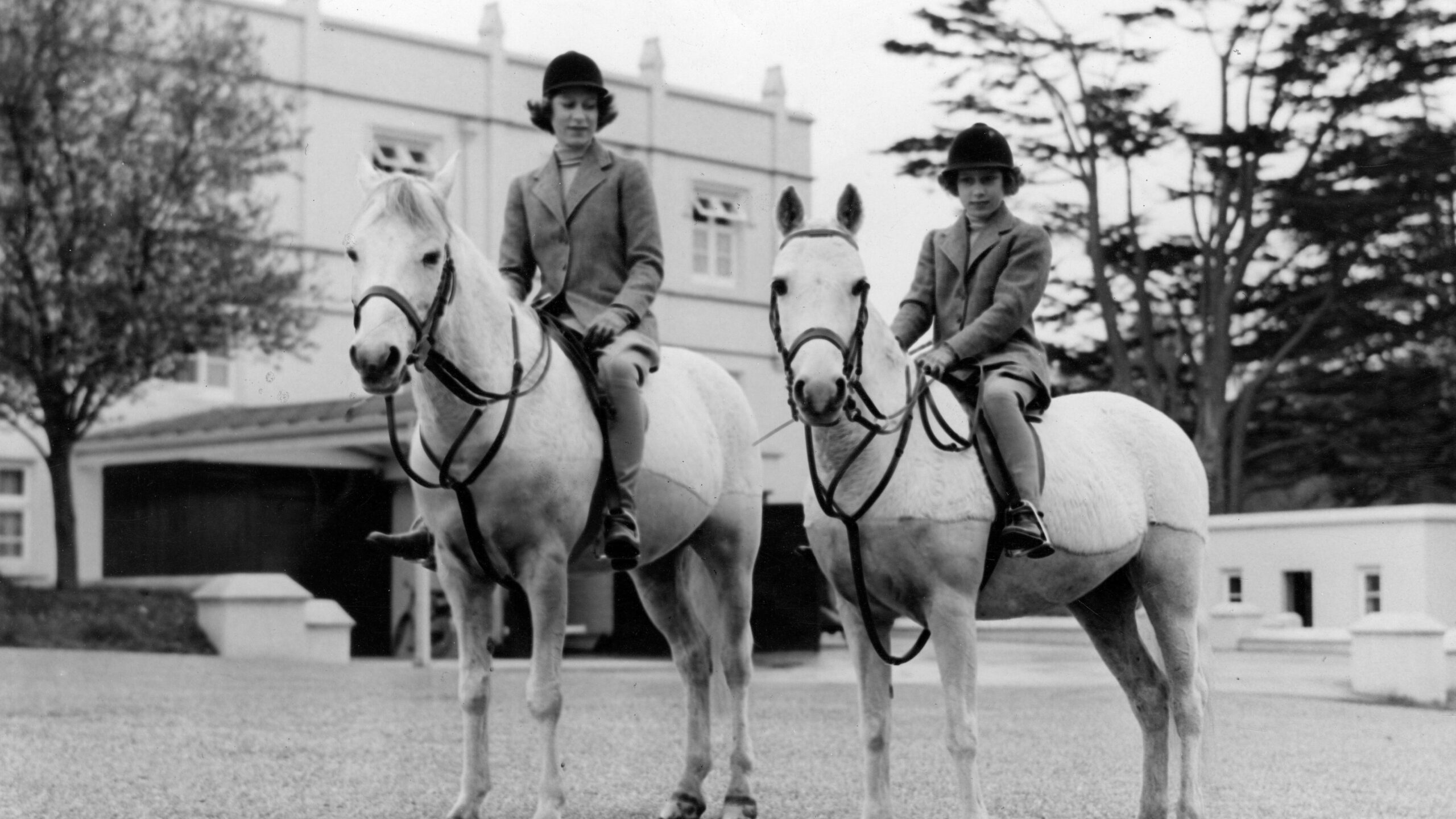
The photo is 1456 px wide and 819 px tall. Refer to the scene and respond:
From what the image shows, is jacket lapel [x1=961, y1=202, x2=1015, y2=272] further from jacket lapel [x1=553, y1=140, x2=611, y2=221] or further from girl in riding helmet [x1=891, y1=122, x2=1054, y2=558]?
jacket lapel [x1=553, y1=140, x2=611, y2=221]

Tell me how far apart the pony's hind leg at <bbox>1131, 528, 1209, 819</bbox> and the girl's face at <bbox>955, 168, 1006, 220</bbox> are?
4.99 feet

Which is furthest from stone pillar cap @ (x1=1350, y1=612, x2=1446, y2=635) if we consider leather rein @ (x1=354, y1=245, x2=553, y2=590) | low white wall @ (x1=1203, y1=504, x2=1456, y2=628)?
leather rein @ (x1=354, y1=245, x2=553, y2=590)

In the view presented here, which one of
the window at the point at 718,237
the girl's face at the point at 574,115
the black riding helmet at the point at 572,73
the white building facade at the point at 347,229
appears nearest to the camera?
the black riding helmet at the point at 572,73

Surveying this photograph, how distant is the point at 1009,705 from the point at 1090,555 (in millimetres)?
→ 10171

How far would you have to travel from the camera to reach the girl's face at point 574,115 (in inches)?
333

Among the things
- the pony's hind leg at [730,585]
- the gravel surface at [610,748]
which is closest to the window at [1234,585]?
the gravel surface at [610,748]

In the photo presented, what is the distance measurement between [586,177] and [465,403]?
1.57m

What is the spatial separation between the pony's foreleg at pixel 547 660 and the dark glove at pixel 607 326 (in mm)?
1057

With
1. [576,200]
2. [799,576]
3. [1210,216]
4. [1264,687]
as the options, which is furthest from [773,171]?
[576,200]

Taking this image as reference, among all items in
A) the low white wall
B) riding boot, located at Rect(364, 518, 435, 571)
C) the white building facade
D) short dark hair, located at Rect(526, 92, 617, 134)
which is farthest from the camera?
the white building facade

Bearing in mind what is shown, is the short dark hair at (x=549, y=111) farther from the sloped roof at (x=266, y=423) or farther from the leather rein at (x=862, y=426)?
the sloped roof at (x=266, y=423)

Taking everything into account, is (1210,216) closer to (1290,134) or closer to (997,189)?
(1290,134)

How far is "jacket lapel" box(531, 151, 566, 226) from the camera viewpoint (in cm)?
851

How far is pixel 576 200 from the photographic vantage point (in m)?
8.48
